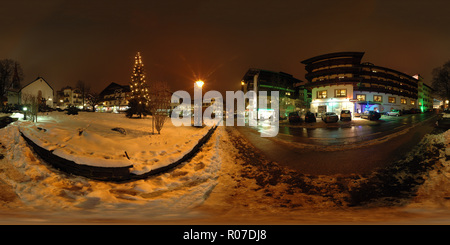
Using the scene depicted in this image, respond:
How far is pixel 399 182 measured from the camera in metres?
5.67

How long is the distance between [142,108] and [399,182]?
3089cm

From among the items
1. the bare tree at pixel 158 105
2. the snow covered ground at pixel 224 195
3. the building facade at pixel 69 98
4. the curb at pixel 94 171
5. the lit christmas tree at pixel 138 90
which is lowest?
the snow covered ground at pixel 224 195

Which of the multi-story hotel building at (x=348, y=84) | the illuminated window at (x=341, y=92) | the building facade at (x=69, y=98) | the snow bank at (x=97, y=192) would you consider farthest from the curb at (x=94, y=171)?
the building facade at (x=69, y=98)

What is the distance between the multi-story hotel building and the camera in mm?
43188

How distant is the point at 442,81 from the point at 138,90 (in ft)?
214

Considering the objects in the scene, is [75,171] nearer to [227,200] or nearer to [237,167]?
[227,200]

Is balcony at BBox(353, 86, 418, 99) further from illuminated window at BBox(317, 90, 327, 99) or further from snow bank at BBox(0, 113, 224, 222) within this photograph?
snow bank at BBox(0, 113, 224, 222)

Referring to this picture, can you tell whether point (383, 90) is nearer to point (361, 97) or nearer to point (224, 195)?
Result: point (361, 97)

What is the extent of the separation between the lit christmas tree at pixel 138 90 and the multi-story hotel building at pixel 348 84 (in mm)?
37856

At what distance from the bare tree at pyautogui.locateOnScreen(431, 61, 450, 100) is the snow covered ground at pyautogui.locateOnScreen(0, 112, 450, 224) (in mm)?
56326

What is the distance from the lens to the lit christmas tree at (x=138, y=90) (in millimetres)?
29781

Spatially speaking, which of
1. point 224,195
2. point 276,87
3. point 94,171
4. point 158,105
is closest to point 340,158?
point 224,195

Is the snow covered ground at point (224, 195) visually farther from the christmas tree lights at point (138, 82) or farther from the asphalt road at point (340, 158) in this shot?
the christmas tree lights at point (138, 82)

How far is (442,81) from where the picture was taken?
4484 centimetres
